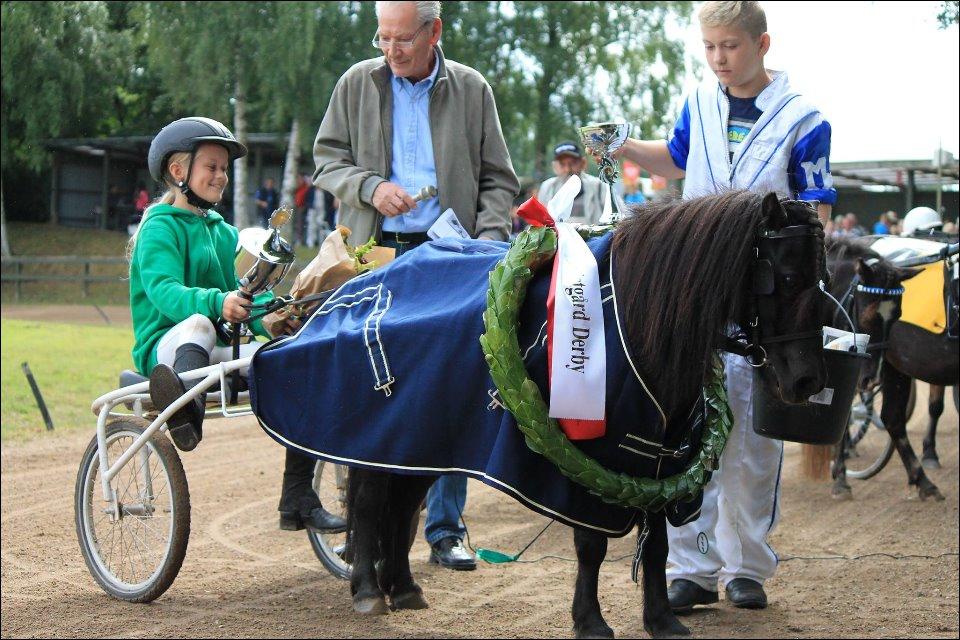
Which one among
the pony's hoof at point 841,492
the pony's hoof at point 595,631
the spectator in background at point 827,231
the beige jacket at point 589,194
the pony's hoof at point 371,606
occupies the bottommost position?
the pony's hoof at point 841,492

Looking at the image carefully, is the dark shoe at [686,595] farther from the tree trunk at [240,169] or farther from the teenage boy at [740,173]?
the tree trunk at [240,169]

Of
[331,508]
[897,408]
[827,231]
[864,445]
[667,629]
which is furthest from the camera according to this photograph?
[864,445]

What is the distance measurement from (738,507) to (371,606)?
60.3 inches

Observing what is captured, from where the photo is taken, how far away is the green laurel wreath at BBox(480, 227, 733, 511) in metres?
3.29

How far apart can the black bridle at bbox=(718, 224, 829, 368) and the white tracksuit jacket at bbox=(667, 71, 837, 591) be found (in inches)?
39.7

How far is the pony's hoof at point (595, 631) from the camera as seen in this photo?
3.57 m

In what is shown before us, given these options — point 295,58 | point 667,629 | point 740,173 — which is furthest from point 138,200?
point 667,629

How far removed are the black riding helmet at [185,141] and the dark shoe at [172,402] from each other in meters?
0.81

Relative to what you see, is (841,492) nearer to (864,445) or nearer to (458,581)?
(864,445)

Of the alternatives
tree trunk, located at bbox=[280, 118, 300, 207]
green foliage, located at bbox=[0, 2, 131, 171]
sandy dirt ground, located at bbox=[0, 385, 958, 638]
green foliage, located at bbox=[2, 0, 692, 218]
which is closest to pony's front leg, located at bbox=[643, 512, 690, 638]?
sandy dirt ground, located at bbox=[0, 385, 958, 638]

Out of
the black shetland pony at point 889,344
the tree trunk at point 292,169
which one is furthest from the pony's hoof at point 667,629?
the tree trunk at point 292,169

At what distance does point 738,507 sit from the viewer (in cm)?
459

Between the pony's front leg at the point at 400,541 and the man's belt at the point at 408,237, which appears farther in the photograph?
the man's belt at the point at 408,237

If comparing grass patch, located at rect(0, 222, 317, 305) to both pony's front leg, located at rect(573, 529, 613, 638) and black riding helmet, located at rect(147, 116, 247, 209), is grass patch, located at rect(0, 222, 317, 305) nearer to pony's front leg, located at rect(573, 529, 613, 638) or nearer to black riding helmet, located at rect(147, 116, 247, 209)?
black riding helmet, located at rect(147, 116, 247, 209)
